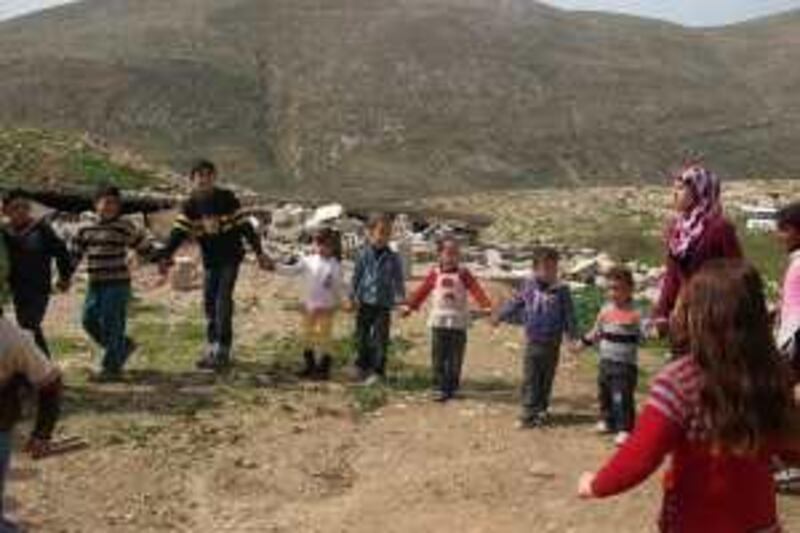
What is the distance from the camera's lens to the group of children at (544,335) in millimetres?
4844

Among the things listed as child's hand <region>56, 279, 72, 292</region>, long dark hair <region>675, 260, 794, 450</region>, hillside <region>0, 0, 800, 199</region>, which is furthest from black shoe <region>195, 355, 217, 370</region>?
hillside <region>0, 0, 800, 199</region>

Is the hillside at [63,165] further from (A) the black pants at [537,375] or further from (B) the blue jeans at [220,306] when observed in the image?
(A) the black pants at [537,375]

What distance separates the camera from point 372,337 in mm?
13500

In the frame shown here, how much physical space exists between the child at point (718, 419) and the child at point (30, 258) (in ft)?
26.9

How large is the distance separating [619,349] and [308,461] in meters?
2.31

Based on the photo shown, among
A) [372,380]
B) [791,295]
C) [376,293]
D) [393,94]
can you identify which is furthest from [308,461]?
[393,94]

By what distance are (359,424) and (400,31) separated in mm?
81842

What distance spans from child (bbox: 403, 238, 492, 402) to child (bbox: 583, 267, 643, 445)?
141 cm

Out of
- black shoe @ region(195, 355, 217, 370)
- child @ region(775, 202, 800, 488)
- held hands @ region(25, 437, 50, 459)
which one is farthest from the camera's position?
black shoe @ region(195, 355, 217, 370)

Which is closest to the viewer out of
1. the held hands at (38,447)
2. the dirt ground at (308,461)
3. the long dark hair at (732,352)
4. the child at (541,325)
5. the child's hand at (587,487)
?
the long dark hair at (732,352)

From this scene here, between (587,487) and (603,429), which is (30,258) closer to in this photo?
(603,429)

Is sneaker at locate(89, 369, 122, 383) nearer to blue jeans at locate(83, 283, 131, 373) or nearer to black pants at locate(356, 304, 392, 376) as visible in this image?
blue jeans at locate(83, 283, 131, 373)

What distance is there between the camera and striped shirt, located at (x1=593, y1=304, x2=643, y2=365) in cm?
1126

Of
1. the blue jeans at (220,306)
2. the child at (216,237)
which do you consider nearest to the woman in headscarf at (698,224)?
the child at (216,237)
